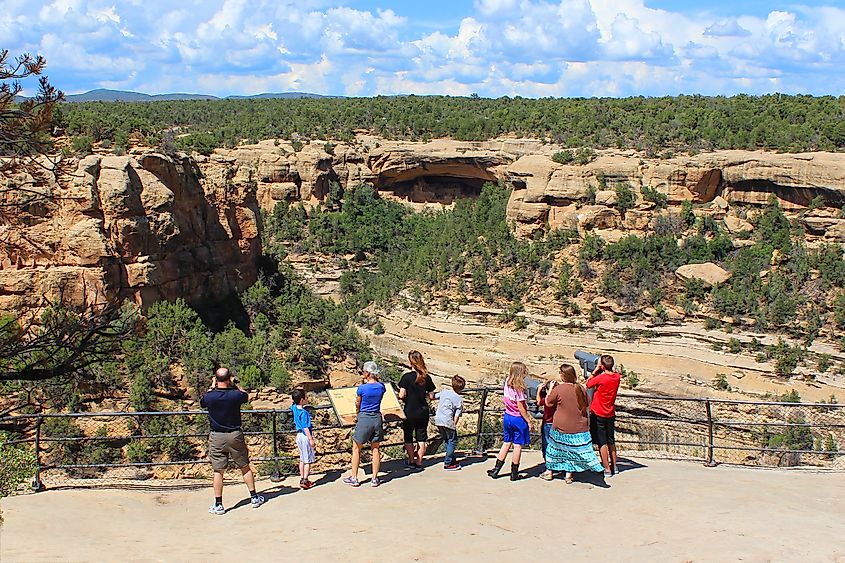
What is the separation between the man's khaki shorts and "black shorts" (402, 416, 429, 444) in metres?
2.00

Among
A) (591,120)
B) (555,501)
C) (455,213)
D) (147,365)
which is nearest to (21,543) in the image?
(555,501)

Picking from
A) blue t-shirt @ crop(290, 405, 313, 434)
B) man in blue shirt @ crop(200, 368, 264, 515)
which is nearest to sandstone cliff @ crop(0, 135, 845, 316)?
man in blue shirt @ crop(200, 368, 264, 515)

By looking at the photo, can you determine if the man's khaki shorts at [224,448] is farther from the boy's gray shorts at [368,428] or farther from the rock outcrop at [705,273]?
the rock outcrop at [705,273]

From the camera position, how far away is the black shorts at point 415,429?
931cm

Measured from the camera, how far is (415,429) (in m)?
9.42

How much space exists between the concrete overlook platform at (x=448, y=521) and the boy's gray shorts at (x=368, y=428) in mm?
579

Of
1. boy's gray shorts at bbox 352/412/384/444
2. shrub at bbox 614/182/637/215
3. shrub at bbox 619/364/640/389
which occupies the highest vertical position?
shrub at bbox 614/182/637/215

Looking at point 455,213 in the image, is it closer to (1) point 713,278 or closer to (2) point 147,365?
(1) point 713,278

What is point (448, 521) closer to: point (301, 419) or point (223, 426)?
point (301, 419)

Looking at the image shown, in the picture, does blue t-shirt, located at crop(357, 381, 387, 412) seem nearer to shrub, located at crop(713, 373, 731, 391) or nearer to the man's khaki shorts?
the man's khaki shorts

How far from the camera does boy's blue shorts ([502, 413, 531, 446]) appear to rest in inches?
354

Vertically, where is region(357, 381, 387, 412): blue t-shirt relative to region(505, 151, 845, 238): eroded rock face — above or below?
below

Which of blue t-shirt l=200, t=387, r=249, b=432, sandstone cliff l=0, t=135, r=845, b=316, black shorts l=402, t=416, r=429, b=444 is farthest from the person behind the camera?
sandstone cliff l=0, t=135, r=845, b=316

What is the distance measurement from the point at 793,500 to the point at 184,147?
81.1 ft
